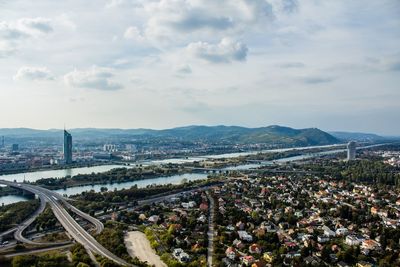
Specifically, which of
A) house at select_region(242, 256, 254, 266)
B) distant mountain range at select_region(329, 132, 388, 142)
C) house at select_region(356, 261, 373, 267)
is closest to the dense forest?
house at select_region(356, 261, 373, 267)

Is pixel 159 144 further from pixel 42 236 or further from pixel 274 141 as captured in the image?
pixel 42 236

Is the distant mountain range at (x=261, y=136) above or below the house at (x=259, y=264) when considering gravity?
above

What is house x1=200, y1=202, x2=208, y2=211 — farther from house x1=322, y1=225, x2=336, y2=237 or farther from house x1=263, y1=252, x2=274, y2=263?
house x1=263, y1=252, x2=274, y2=263

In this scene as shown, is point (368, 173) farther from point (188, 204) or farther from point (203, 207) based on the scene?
point (203, 207)

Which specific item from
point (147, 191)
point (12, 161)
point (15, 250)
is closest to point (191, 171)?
point (147, 191)

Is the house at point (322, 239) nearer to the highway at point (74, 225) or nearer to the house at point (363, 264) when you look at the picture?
the house at point (363, 264)

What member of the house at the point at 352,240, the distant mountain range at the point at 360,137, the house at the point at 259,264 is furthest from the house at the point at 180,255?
the distant mountain range at the point at 360,137
